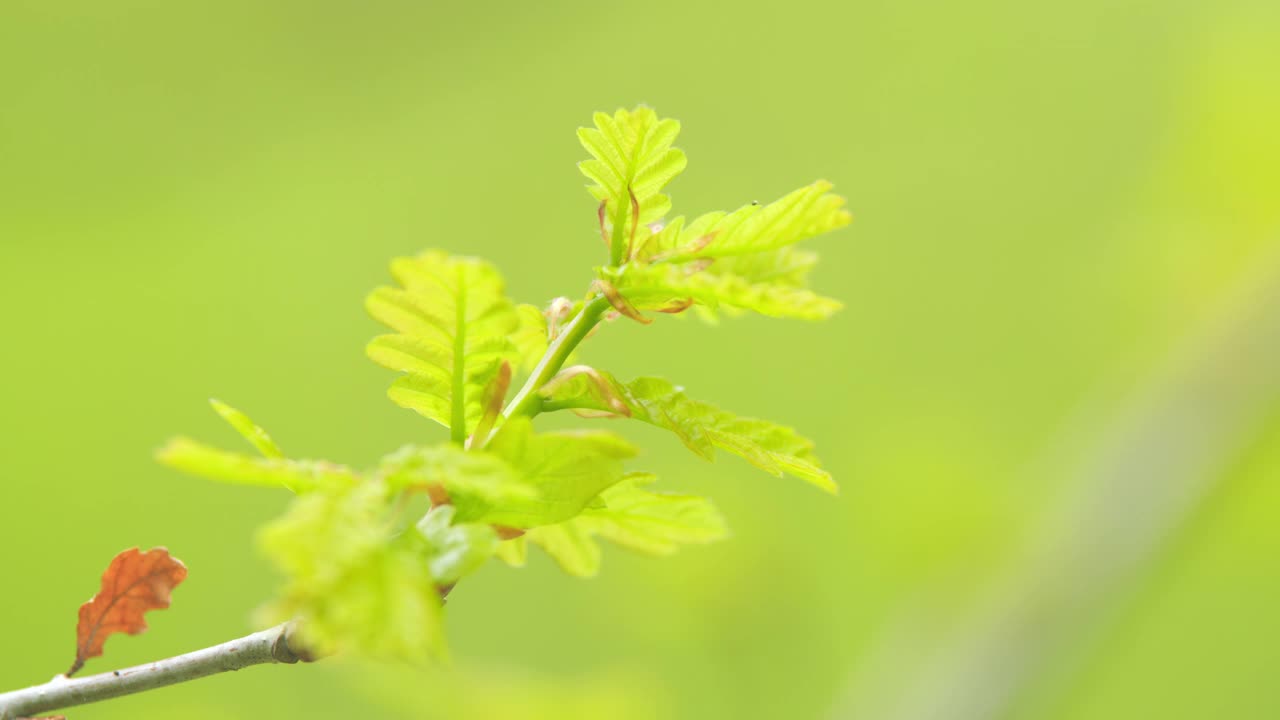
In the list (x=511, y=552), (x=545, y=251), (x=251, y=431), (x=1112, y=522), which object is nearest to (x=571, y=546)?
(x=511, y=552)

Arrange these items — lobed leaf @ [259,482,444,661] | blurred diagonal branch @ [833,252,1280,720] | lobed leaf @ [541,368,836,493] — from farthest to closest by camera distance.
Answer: blurred diagonal branch @ [833,252,1280,720] < lobed leaf @ [541,368,836,493] < lobed leaf @ [259,482,444,661]

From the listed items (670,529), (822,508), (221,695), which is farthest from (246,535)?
(670,529)

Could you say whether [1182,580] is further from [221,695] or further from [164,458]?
[164,458]

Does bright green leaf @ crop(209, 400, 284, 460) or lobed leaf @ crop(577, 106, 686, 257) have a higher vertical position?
lobed leaf @ crop(577, 106, 686, 257)

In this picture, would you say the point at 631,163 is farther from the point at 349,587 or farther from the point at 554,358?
the point at 349,587

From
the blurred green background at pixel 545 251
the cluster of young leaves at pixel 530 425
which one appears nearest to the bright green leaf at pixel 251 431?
the cluster of young leaves at pixel 530 425

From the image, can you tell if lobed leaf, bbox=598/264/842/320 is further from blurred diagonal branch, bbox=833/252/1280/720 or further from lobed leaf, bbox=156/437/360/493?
blurred diagonal branch, bbox=833/252/1280/720

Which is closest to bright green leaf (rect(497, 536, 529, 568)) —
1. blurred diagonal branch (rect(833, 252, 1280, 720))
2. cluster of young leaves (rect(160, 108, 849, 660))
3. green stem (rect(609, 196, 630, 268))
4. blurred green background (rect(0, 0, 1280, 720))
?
cluster of young leaves (rect(160, 108, 849, 660))

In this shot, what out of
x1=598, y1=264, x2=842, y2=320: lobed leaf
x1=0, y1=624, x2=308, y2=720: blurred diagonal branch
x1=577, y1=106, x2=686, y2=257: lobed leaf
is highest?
x1=577, y1=106, x2=686, y2=257: lobed leaf
